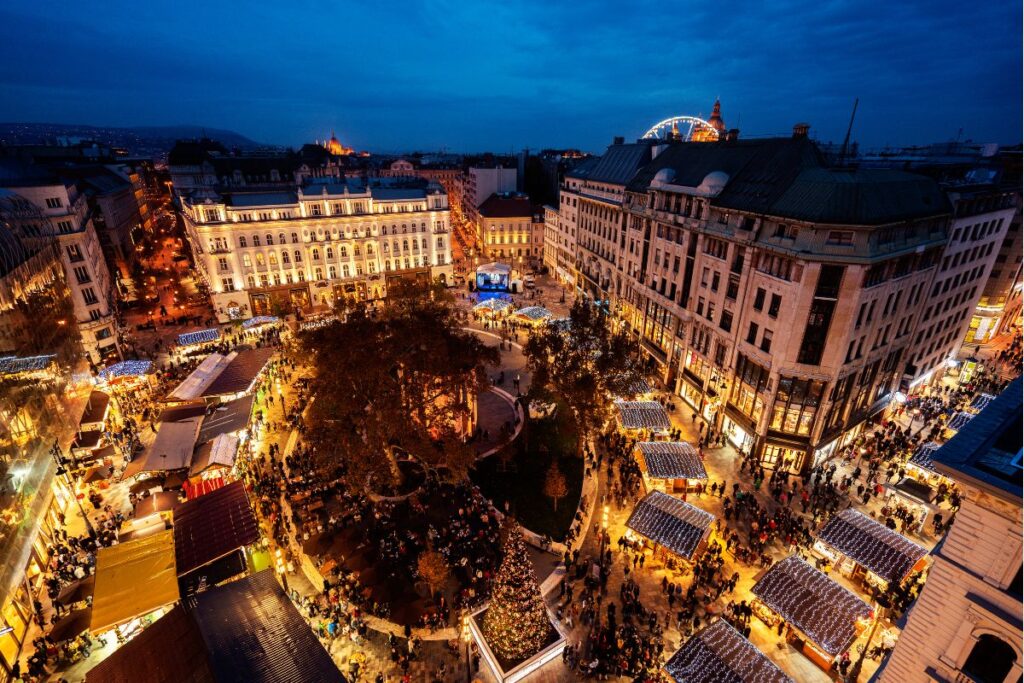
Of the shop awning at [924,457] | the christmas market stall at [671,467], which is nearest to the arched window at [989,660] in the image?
the christmas market stall at [671,467]

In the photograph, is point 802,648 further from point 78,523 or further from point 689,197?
point 78,523

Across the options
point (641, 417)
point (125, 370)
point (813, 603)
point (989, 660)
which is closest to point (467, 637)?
point (813, 603)

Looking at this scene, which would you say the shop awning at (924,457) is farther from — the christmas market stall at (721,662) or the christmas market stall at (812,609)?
the christmas market stall at (721,662)

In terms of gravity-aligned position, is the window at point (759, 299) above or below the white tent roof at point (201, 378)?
above

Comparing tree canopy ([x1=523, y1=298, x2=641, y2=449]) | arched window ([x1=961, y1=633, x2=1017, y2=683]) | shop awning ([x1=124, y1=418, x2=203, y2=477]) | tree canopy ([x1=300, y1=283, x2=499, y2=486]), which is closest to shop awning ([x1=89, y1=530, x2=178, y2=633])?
shop awning ([x1=124, y1=418, x2=203, y2=477])

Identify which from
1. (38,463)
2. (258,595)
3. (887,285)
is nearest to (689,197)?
(887,285)
